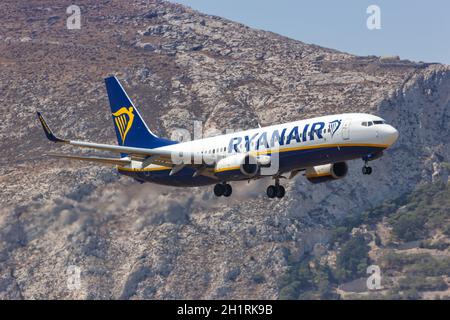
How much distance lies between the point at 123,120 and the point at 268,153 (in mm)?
25227

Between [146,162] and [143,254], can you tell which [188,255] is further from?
[146,162]

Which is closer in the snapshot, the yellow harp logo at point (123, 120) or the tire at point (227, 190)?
the tire at point (227, 190)

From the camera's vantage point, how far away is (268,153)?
6644cm

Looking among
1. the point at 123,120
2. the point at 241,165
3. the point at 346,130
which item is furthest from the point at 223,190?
the point at 123,120

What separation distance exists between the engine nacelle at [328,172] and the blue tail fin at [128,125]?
1632cm

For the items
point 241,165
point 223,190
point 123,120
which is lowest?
point 223,190

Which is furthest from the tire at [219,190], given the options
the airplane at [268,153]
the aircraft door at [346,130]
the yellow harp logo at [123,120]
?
the yellow harp logo at [123,120]

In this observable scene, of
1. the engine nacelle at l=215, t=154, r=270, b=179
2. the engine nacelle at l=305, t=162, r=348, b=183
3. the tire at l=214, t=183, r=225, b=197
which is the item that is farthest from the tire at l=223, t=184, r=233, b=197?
the engine nacelle at l=305, t=162, r=348, b=183

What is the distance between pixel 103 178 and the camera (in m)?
174

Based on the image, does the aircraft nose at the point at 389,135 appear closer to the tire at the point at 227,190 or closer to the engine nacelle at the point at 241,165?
the engine nacelle at the point at 241,165

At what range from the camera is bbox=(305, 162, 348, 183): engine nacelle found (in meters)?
69.6

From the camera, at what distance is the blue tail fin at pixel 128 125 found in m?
84.4

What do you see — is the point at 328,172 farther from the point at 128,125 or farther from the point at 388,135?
the point at 128,125
